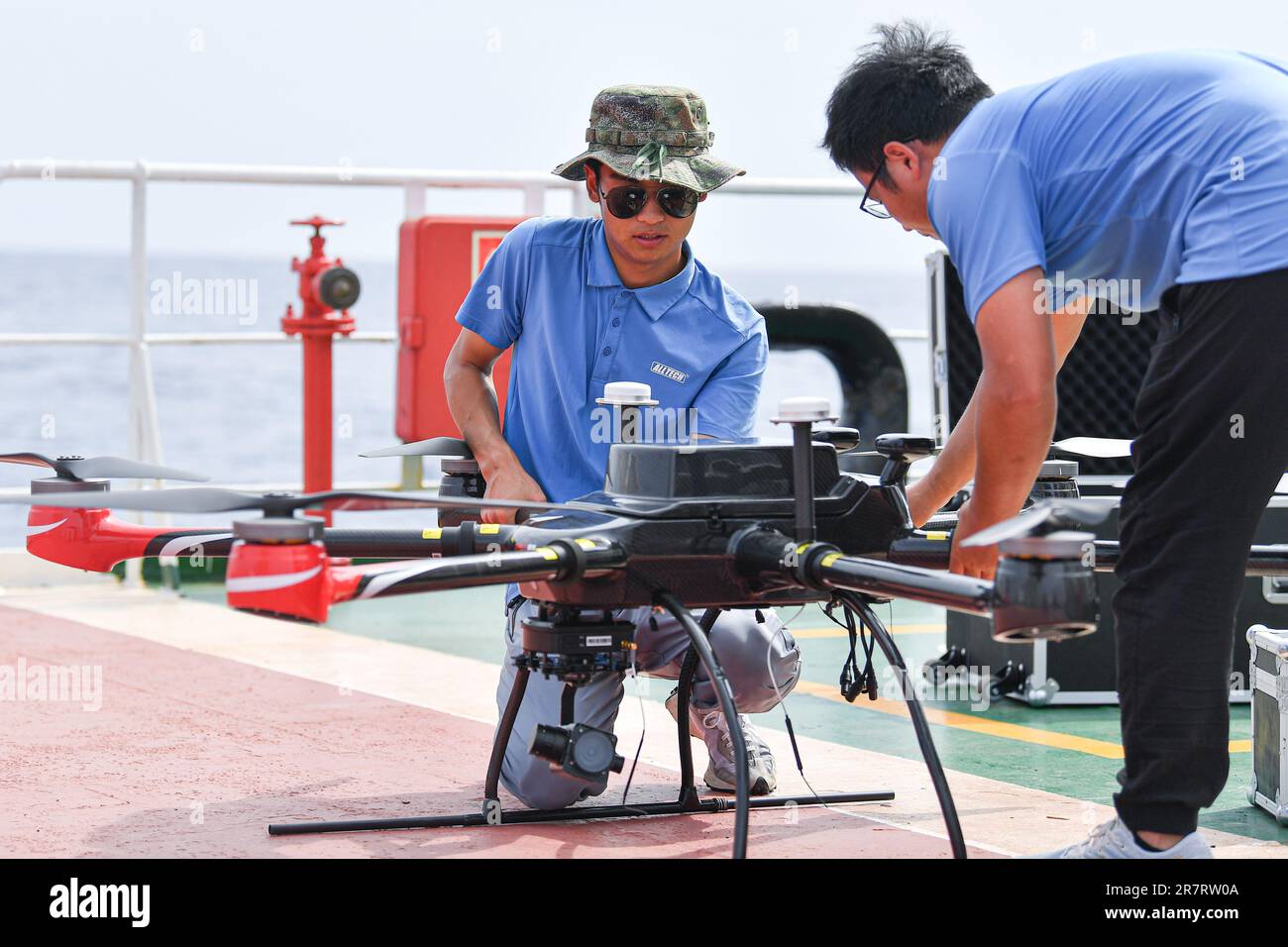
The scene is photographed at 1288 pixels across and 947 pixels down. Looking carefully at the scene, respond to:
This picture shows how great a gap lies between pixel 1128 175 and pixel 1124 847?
1.08m

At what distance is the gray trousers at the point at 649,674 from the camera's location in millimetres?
3516

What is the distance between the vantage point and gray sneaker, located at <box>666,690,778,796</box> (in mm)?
3775

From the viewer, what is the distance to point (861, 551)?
9.66ft

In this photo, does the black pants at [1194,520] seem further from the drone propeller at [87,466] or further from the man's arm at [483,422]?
the drone propeller at [87,466]

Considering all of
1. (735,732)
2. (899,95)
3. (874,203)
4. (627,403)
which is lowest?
(735,732)

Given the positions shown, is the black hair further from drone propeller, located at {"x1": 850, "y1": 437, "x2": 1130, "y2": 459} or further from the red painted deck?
the red painted deck

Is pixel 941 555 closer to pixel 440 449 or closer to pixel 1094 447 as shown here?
pixel 1094 447

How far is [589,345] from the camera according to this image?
3752mm

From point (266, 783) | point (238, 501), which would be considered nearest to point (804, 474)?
point (238, 501)

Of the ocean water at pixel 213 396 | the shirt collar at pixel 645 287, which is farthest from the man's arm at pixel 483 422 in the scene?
the ocean water at pixel 213 396

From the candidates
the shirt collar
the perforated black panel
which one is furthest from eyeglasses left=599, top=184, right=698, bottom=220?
the perforated black panel

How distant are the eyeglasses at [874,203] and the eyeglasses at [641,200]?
0.64 m

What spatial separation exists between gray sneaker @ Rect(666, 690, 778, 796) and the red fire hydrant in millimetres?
3569

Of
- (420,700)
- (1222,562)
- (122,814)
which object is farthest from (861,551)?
(420,700)
